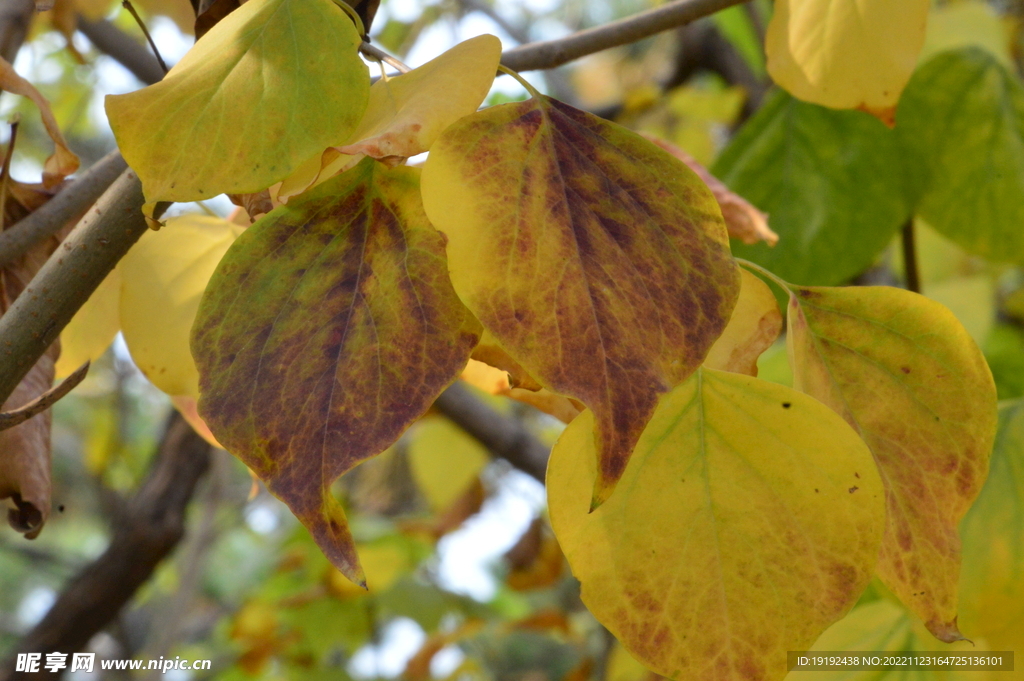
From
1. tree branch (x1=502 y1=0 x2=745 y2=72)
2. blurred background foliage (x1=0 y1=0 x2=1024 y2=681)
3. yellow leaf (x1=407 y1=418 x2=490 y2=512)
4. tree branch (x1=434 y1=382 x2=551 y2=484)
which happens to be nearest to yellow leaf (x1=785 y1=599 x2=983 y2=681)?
blurred background foliage (x1=0 y1=0 x2=1024 y2=681)

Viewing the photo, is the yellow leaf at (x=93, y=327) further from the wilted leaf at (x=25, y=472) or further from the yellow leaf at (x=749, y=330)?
the yellow leaf at (x=749, y=330)

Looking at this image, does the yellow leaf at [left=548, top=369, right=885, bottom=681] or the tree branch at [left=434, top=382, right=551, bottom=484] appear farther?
the tree branch at [left=434, top=382, right=551, bottom=484]

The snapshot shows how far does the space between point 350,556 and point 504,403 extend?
0.96 metres

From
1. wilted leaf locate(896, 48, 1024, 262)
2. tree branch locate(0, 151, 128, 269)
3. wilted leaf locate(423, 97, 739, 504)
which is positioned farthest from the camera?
wilted leaf locate(896, 48, 1024, 262)

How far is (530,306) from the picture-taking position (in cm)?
18

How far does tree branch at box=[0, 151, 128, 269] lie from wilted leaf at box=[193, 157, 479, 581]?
0.39 ft

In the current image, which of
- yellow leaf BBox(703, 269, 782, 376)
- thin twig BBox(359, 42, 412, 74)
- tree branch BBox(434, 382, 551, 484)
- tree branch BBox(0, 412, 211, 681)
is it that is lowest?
tree branch BBox(0, 412, 211, 681)

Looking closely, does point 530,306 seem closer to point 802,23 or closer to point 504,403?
point 802,23

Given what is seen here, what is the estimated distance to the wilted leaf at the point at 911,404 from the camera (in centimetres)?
23

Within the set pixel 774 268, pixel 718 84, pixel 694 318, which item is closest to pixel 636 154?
pixel 694 318

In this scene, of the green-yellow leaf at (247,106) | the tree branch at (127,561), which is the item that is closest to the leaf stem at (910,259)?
the green-yellow leaf at (247,106)

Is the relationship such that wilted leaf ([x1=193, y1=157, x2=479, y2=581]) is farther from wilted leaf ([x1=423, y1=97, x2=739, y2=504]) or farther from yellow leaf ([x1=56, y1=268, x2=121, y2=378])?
yellow leaf ([x1=56, y1=268, x2=121, y2=378])

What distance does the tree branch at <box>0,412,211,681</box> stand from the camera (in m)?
0.73

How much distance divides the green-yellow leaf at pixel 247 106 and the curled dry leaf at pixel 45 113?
0.08 metres
